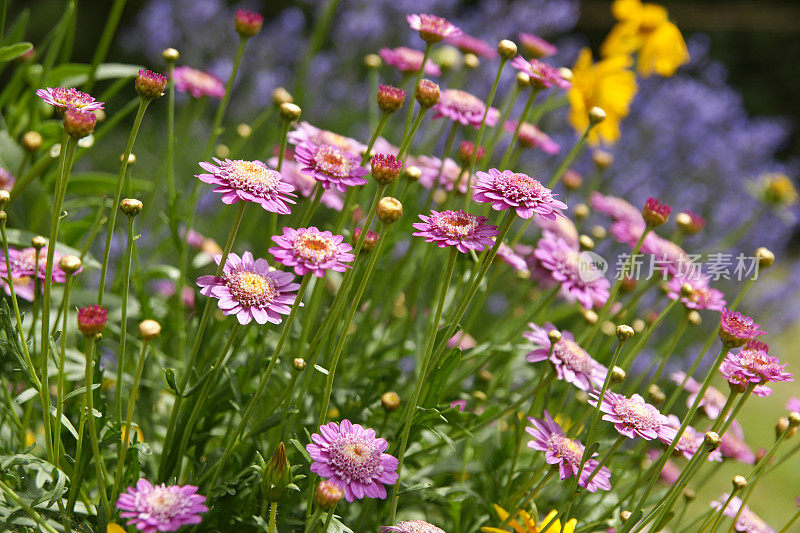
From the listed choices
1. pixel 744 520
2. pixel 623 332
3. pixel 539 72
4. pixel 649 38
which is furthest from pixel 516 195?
pixel 649 38

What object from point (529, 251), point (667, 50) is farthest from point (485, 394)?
point (667, 50)

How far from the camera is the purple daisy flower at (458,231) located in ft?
2.40

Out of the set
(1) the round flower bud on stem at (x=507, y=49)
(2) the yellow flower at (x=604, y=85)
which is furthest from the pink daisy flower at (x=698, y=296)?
(2) the yellow flower at (x=604, y=85)

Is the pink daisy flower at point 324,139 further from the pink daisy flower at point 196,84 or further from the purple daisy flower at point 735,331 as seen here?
the purple daisy flower at point 735,331

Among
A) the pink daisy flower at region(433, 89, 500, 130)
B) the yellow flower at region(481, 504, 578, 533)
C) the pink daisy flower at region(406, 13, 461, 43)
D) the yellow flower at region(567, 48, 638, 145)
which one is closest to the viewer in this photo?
the yellow flower at region(481, 504, 578, 533)

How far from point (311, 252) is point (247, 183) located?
93mm

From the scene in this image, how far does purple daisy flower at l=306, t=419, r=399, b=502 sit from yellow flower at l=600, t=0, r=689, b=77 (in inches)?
42.5

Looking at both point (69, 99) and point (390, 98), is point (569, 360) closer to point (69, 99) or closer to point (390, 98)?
point (390, 98)

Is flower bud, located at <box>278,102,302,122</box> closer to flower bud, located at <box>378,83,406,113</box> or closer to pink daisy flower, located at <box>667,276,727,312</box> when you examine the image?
flower bud, located at <box>378,83,406,113</box>

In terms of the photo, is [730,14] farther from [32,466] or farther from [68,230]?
[32,466]

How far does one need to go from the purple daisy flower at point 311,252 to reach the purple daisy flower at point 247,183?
1.0 inches

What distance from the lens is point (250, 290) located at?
725 millimetres

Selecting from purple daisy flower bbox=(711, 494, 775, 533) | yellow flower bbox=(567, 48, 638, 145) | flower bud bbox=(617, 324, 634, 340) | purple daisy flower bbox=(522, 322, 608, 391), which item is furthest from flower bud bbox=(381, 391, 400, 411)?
yellow flower bbox=(567, 48, 638, 145)

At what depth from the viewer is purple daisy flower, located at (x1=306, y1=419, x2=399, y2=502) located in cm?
70
